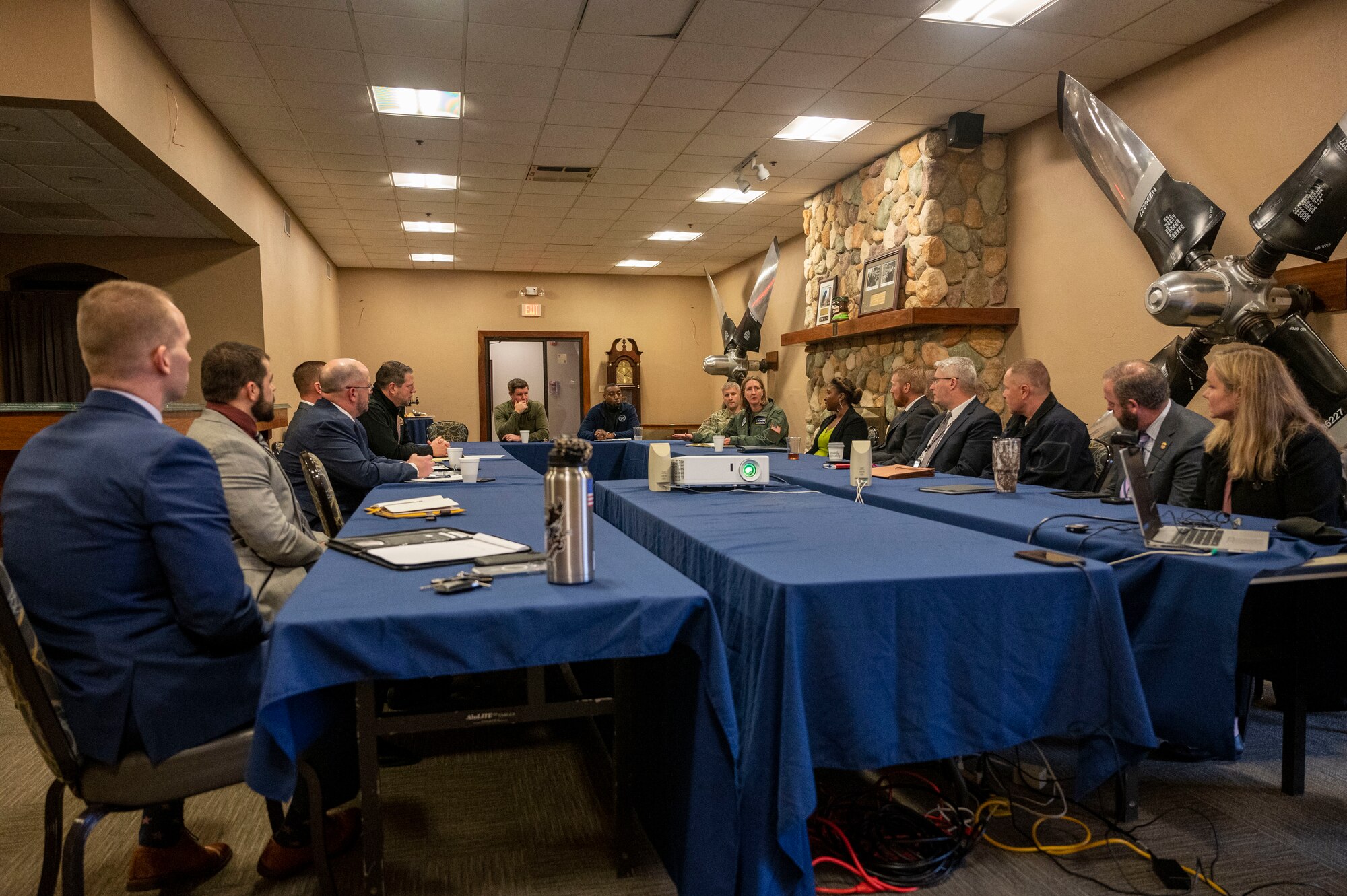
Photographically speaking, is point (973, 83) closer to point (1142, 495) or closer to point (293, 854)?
point (1142, 495)

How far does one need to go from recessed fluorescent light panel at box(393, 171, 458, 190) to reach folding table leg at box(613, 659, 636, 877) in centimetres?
584

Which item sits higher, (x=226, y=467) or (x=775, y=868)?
(x=226, y=467)

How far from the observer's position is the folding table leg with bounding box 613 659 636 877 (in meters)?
1.58

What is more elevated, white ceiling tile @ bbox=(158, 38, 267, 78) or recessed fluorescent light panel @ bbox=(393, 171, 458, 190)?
white ceiling tile @ bbox=(158, 38, 267, 78)

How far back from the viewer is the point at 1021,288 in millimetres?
5680

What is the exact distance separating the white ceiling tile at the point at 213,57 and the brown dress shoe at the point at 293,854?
3.95m

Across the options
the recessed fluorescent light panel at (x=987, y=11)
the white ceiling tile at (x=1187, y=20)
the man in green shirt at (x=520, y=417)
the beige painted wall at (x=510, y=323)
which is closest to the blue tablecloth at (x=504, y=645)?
the recessed fluorescent light panel at (x=987, y=11)

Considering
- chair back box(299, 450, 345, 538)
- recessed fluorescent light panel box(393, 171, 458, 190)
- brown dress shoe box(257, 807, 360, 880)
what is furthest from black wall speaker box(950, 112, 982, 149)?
brown dress shoe box(257, 807, 360, 880)

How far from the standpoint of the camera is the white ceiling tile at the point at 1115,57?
4.31 m

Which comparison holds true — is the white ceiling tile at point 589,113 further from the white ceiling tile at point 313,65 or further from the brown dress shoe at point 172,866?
the brown dress shoe at point 172,866

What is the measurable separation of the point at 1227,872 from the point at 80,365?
25.8ft

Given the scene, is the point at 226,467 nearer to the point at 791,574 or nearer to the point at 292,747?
the point at 292,747

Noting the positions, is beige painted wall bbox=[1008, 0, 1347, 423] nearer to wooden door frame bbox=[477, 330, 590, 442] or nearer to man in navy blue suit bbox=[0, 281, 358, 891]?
man in navy blue suit bbox=[0, 281, 358, 891]

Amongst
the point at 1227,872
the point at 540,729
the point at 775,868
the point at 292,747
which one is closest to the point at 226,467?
the point at 292,747
